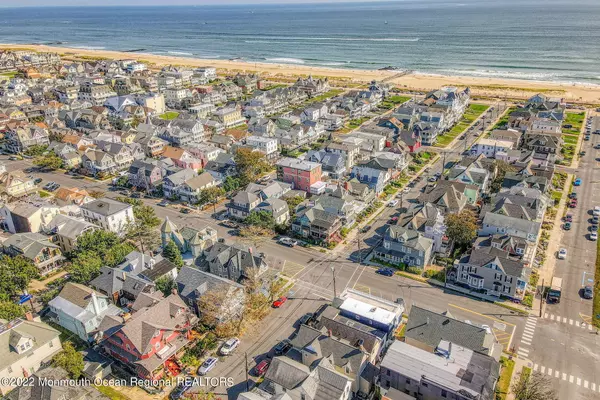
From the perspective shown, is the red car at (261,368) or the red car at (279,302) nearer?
the red car at (261,368)

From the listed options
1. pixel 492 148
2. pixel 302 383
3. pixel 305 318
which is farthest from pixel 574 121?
pixel 302 383

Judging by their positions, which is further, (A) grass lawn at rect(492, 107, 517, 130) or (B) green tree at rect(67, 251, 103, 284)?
(A) grass lawn at rect(492, 107, 517, 130)

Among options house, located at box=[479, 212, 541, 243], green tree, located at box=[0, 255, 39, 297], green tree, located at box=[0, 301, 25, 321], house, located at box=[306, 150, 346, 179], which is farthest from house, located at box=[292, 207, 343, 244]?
green tree, located at box=[0, 301, 25, 321]

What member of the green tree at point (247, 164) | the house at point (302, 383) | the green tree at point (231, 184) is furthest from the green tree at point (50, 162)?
the house at point (302, 383)

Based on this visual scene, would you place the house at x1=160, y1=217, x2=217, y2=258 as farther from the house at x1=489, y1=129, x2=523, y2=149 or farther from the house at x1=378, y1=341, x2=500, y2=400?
the house at x1=489, y1=129, x2=523, y2=149

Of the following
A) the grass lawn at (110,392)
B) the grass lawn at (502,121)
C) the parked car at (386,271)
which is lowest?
the grass lawn at (110,392)

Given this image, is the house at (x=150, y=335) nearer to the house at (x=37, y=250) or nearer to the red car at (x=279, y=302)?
the red car at (x=279, y=302)

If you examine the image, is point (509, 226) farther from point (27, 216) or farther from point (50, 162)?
point (50, 162)

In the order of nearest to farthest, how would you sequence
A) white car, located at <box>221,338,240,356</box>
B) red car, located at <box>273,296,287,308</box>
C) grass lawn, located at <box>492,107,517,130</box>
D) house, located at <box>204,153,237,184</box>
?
1. white car, located at <box>221,338,240,356</box>
2. red car, located at <box>273,296,287,308</box>
3. house, located at <box>204,153,237,184</box>
4. grass lawn, located at <box>492,107,517,130</box>
